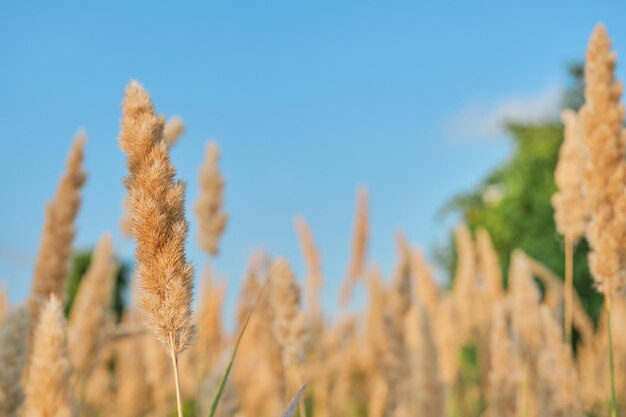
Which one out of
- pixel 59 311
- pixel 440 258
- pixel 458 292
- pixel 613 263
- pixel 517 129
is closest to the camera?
pixel 59 311

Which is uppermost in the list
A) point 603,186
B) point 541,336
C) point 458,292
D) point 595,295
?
point 595,295

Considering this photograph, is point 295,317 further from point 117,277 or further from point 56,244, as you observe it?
point 117,277

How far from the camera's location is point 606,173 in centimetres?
240

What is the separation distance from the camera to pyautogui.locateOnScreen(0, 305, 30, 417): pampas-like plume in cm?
167

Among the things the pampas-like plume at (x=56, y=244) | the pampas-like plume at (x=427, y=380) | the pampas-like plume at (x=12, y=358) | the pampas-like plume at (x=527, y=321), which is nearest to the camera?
the pampas-like plume at (x=12, y=358)

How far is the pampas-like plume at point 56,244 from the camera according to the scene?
2711 millimetres

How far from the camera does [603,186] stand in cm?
240

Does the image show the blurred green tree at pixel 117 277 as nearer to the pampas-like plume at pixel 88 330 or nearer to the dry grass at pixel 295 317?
the dry grass at pixel 295 317

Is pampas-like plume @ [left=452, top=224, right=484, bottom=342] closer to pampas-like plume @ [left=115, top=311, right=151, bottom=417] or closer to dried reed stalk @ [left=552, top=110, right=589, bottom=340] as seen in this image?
dried reed stalk @ [left=552, top=110, right=589, bottom=340]

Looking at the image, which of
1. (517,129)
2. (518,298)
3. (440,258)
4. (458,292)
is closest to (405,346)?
(518,298)

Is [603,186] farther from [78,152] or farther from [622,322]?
[622,322]

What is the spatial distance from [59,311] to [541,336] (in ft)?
7.95

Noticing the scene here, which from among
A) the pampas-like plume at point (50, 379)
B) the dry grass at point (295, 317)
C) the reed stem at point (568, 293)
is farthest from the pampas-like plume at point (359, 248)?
the pampas-like plume at point (50, 379)

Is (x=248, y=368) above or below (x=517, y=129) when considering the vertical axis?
below
